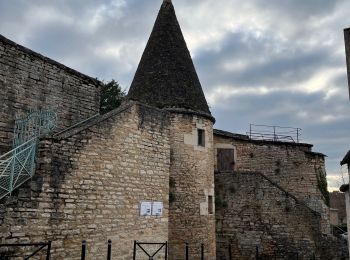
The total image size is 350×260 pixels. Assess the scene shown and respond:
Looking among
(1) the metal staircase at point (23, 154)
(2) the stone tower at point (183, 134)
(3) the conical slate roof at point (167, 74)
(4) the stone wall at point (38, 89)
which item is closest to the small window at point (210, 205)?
(2) the stone tower at point (183, 134)

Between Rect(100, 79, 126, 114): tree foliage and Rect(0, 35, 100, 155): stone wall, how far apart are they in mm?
11908

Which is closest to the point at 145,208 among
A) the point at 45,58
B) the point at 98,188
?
the point at 98,188

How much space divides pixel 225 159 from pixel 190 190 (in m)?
6.85

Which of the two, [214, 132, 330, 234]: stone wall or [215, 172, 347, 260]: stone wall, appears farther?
[214, 132, 330, 234]: stone wall

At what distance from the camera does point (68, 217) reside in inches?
343

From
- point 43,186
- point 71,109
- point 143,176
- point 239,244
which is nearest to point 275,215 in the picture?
point 239,244

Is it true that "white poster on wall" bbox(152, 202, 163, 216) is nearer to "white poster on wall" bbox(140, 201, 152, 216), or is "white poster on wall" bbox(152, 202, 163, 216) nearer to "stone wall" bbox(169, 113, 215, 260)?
"white poster on wall" bbox(140, 201, 152, 216)

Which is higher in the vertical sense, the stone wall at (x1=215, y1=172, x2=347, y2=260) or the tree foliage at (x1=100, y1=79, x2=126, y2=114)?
the tree foliage at (x1=100, y1=79, x2=126, y2=114)

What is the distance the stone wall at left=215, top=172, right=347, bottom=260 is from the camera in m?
15.6

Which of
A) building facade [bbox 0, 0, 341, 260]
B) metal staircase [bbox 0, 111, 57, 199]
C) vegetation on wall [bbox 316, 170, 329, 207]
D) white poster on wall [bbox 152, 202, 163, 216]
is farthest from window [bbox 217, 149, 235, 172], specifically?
metal staircase [bbox 0, 111, 57, 199]

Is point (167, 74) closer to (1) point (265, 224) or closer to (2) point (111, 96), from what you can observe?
(1) point (265, 224)

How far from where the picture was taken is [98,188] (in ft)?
31.4

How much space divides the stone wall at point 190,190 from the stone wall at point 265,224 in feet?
8.20

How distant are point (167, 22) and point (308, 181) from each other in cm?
1176
